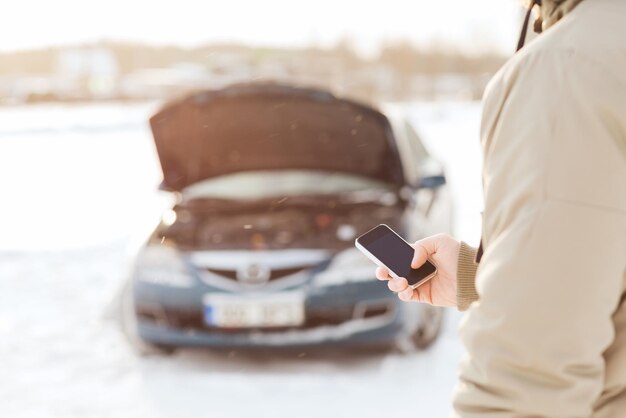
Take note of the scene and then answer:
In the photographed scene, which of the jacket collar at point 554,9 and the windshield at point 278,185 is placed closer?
the jacket collar at point 554,9

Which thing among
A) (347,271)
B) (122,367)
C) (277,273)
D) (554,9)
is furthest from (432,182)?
(554,9)

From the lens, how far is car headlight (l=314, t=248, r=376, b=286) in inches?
165

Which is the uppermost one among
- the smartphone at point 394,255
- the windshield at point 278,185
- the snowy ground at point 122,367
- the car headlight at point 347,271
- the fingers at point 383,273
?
the smartphone at point 394,255

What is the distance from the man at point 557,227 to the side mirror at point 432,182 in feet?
12.1

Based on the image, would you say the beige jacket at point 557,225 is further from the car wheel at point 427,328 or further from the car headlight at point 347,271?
the car wheel at point 427,328

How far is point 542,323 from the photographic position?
0.89 m

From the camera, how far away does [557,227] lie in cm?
87

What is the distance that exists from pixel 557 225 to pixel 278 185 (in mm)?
4236

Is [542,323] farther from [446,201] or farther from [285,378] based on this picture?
[446,201]

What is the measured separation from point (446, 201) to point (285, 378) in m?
1.90

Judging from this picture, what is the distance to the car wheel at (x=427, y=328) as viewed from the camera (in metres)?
4.44

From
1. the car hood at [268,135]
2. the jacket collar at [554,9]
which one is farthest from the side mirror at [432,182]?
the jacket collar at [554,9]

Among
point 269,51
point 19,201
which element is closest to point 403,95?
point 269,51

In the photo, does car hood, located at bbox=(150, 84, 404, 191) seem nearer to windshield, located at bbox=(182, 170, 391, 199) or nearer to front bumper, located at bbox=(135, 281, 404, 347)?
windshield, located at bbox=(182, 170, 391, 199)
